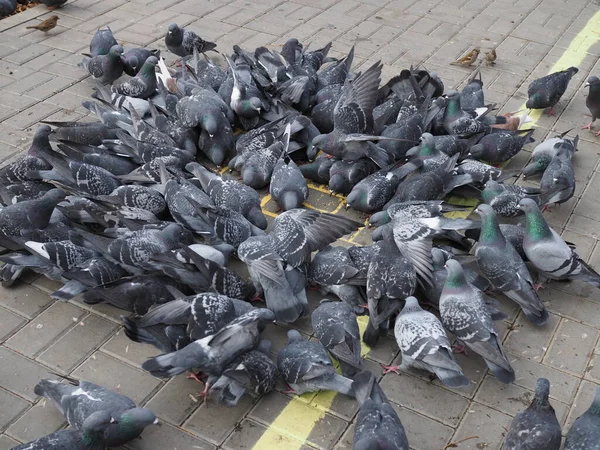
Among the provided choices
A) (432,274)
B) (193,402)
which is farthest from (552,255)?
(193,402)

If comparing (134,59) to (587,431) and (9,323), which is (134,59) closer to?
(9,323)

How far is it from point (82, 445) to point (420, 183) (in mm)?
3343

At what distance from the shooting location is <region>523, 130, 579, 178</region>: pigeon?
642 cm

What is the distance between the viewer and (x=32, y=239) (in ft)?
17.2

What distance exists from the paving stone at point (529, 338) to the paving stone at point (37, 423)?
297cm

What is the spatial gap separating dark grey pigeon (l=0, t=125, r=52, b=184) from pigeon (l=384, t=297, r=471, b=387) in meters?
3.47

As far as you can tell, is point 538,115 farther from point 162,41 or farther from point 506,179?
point 162,41

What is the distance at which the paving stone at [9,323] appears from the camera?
482 cm

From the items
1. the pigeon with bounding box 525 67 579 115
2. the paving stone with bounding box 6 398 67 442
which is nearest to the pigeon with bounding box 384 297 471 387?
the paving stone with bounding box 6 398 67 442

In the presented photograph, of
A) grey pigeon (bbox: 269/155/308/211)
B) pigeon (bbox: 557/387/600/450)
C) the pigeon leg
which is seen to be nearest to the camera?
pigeon (bbox: 557/387/600/450)

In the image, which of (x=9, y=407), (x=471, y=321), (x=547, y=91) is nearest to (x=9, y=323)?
(x=9, y=407)

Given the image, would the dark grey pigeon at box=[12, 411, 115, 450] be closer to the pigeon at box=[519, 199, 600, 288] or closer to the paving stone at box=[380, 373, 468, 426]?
the paving stone at box=[380, 373, 468, 426]

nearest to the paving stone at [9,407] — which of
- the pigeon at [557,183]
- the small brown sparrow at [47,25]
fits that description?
the pigeon at [557,183]

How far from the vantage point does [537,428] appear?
386cm
